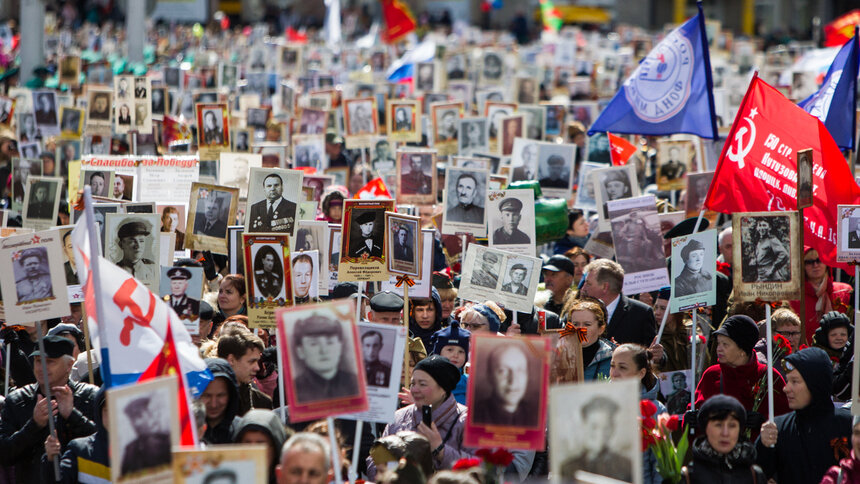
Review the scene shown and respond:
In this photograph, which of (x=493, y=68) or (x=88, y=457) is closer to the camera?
→ (x=88, y=457)

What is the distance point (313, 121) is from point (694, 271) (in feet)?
24.0

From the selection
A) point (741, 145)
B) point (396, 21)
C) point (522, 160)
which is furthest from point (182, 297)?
point (396, 21)

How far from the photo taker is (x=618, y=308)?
688 cm

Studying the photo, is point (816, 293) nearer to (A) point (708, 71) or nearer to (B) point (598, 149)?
(A) point (708, 71)

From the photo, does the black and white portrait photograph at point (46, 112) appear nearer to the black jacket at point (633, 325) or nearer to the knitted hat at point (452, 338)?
the black jacket at point (633, 325)

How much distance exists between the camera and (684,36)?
9219mm

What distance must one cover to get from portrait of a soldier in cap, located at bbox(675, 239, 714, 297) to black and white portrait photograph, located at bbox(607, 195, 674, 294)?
0.71 meters

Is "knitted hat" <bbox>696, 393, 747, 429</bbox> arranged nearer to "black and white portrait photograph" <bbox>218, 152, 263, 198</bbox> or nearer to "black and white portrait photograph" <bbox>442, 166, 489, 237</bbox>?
"black and white portrait photograph" <bbox>442, 166, 489, 237</bbox>

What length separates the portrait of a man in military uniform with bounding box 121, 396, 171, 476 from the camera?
3797mm

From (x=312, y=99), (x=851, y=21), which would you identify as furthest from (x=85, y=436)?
(x=851, y=21)

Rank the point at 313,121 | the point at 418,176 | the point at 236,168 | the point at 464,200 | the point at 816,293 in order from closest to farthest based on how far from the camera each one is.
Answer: the point at 816,293 → the point at 464,200 → the point at 418,176 → the point at 236,168 → the point at 313,121

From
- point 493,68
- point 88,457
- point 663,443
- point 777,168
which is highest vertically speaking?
point 493,68

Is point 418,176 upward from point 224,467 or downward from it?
upward

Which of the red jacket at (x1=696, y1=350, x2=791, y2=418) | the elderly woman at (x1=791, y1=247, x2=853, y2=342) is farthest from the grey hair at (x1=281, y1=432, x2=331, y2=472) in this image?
the elderly woman at (x1=791, y1=247, x2=853, y2=342)
